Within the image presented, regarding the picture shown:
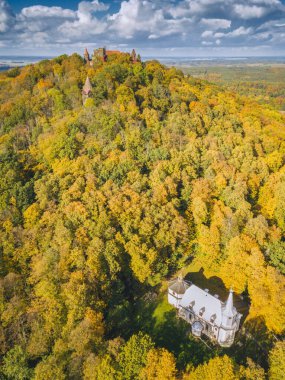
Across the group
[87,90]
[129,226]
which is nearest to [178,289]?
[129,226]

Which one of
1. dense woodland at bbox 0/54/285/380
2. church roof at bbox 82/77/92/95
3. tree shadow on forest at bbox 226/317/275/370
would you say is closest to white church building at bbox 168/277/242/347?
tree shadow on forest at bbox 226/317/275/370

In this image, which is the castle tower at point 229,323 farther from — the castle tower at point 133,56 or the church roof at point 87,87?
the castle tower at point 133,56

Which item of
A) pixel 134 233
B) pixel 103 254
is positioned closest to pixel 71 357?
pixel 103 254

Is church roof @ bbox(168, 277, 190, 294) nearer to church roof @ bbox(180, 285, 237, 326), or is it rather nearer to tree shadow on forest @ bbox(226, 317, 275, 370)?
church roof @ bbox(180, 285, 237, 326)

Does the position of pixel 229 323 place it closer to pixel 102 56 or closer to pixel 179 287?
pixel 179 287

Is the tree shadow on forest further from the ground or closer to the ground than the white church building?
closer to the ground

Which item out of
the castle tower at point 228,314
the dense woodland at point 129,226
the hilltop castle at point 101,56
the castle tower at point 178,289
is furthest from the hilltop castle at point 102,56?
the castle tower at point 228,314

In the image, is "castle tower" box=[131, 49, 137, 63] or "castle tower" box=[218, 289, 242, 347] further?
"castle tower" box=[131, 49, 137, 63]
